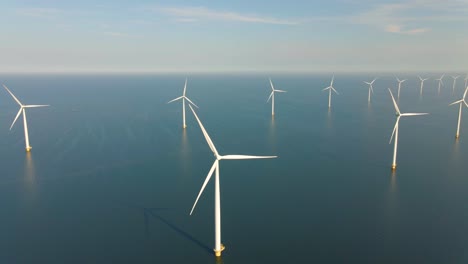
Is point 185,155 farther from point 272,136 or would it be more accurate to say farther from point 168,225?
point 168,225

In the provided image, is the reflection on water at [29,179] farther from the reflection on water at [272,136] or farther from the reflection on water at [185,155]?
the reflection on water at [272,136]

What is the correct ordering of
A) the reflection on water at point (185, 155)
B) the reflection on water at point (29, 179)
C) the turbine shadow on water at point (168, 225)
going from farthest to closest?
the reflection on water at point (185, 155) → the reflection on water at point (29, 179) → the turbine shadow on water at point (168, 225)

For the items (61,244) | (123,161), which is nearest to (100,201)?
(61,244)

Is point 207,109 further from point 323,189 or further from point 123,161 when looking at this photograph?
point 323,189

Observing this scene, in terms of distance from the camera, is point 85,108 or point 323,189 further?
point 85,108

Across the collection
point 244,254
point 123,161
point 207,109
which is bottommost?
point 244,254

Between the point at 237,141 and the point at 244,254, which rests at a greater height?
the point at 237,141

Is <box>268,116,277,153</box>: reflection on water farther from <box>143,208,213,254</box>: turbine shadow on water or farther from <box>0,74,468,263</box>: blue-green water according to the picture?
<box>143,208,213,254</box>: turbine shadow on water

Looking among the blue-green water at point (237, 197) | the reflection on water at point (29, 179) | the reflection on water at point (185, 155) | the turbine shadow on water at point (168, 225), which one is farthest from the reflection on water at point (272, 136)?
the reflection on water at point (29, 179)
